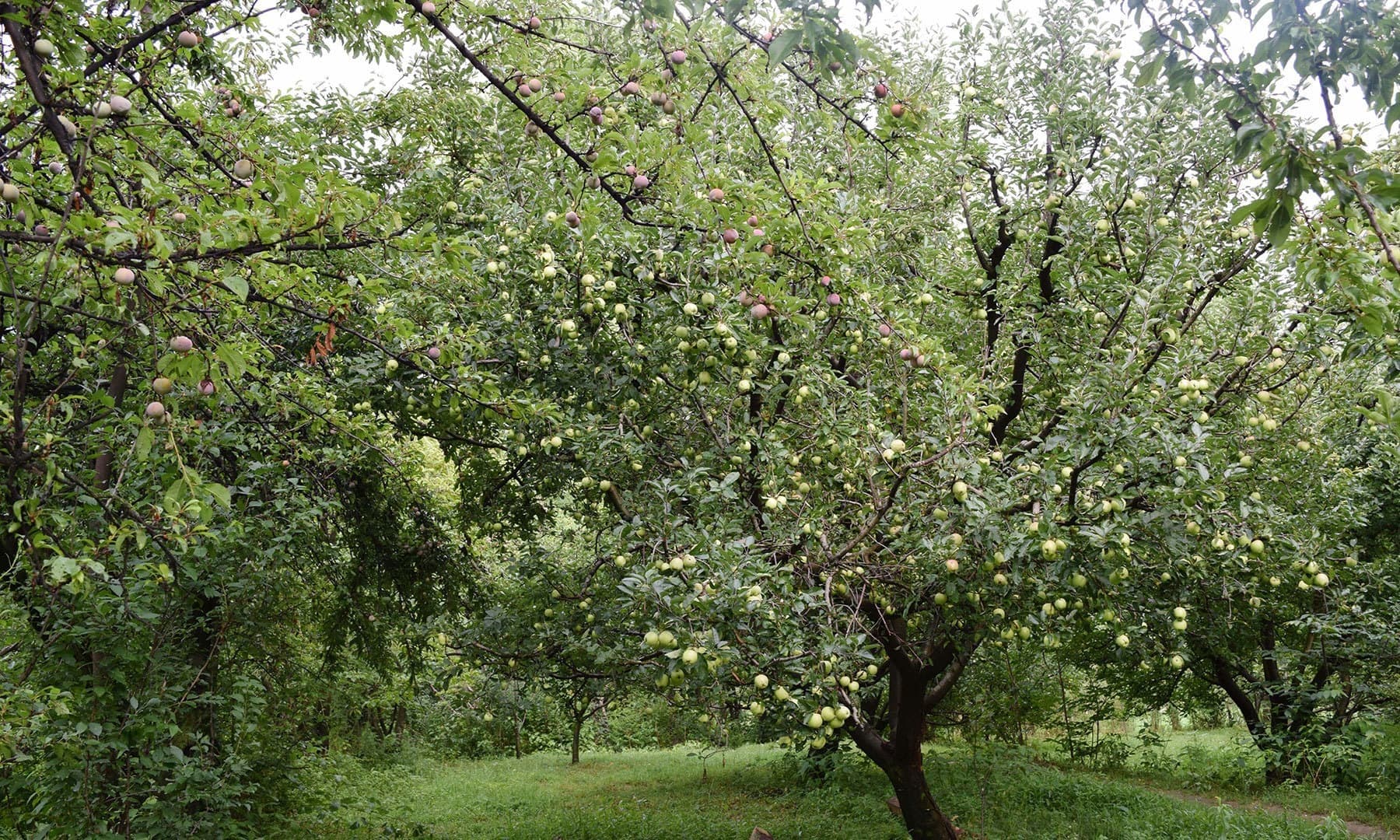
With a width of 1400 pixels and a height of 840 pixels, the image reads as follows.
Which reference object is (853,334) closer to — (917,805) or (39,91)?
(39,91)

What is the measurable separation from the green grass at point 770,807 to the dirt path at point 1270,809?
33cm

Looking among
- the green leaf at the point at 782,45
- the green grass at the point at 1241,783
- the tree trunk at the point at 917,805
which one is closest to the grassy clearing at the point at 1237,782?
the green grass at the point at 1241,783

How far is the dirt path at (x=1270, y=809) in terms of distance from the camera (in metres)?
7.95

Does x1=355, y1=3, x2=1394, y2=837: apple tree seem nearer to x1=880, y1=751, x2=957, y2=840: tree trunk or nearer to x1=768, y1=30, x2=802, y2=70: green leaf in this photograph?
x1=880, y1=751, x2=957, y2=840: tree trunk

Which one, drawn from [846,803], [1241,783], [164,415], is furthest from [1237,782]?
[164,415]

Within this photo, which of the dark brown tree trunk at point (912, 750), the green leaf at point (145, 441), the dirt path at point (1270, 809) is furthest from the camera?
the dirt path at point (1270, 809)

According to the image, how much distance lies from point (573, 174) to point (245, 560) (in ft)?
10.3

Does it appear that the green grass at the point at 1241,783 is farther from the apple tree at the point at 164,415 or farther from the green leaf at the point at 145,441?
the green leaf at the point at 145,441

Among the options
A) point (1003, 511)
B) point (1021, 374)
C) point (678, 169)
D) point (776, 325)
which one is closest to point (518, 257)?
point (776, 325)

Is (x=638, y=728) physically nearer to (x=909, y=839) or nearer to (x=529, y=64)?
(x=909, y=839)

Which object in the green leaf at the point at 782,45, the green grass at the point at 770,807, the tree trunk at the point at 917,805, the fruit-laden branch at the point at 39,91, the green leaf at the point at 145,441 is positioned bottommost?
the green grass at the point at 770,807

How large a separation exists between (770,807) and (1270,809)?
5.45 m

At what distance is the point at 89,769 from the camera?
4.36 m

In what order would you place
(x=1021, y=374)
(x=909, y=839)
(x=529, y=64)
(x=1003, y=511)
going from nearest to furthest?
(x=529, y=64) < (x=1003, y=511) < (x=1021, y=374) < (x=909, y=839)
